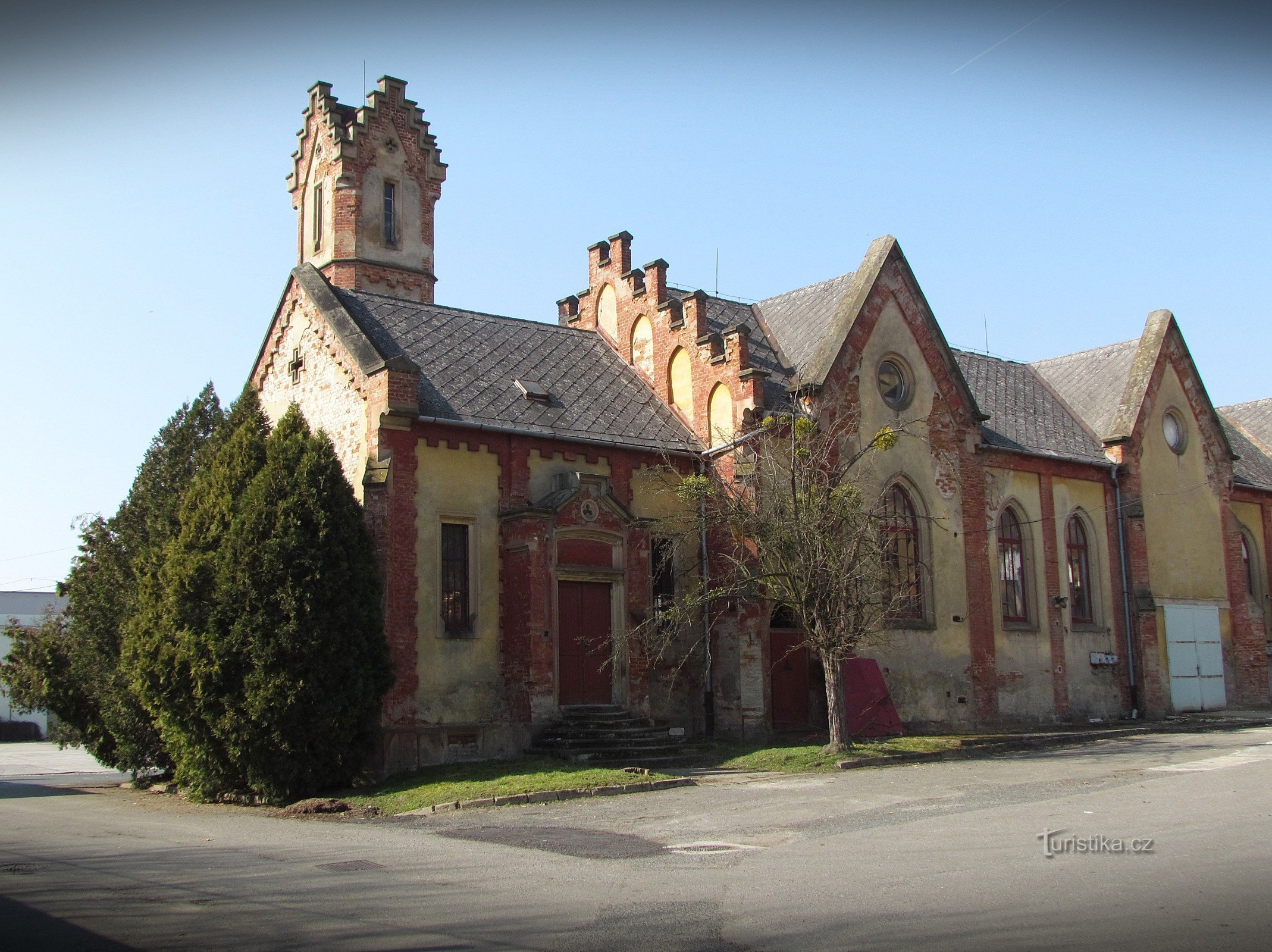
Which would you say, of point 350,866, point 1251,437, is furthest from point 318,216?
point 1251,437

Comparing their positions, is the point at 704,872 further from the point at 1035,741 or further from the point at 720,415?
the point at 720,415

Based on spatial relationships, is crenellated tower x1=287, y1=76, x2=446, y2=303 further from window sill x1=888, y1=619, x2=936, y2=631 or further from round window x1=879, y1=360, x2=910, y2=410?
window sill x1=888, y1=619, x2=936, y2=631

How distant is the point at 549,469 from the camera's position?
73.0ft

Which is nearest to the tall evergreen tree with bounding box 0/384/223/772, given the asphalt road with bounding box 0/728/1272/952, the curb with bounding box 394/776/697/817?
the asphalt road with bounding box 0/728/1272/952

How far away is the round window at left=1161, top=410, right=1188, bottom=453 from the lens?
31.9 metres

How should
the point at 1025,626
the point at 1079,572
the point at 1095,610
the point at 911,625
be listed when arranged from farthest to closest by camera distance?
the point at 1079,572 < the point at 1095,610 < the point at 1025,626 < the point at 911,625

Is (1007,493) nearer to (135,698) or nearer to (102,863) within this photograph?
(135,698)

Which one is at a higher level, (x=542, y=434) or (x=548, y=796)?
(x=542, y=434)

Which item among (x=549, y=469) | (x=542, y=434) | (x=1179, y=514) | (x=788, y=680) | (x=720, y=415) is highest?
(x=720, y=415)

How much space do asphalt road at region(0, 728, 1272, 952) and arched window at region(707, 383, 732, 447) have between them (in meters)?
8.19

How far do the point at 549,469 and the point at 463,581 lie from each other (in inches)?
109

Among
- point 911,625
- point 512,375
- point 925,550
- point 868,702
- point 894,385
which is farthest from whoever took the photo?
point 894,385

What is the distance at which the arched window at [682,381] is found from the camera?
25.3 meters

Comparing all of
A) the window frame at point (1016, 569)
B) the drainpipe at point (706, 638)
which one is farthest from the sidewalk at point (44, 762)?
the window frame at point (1016, 569)
